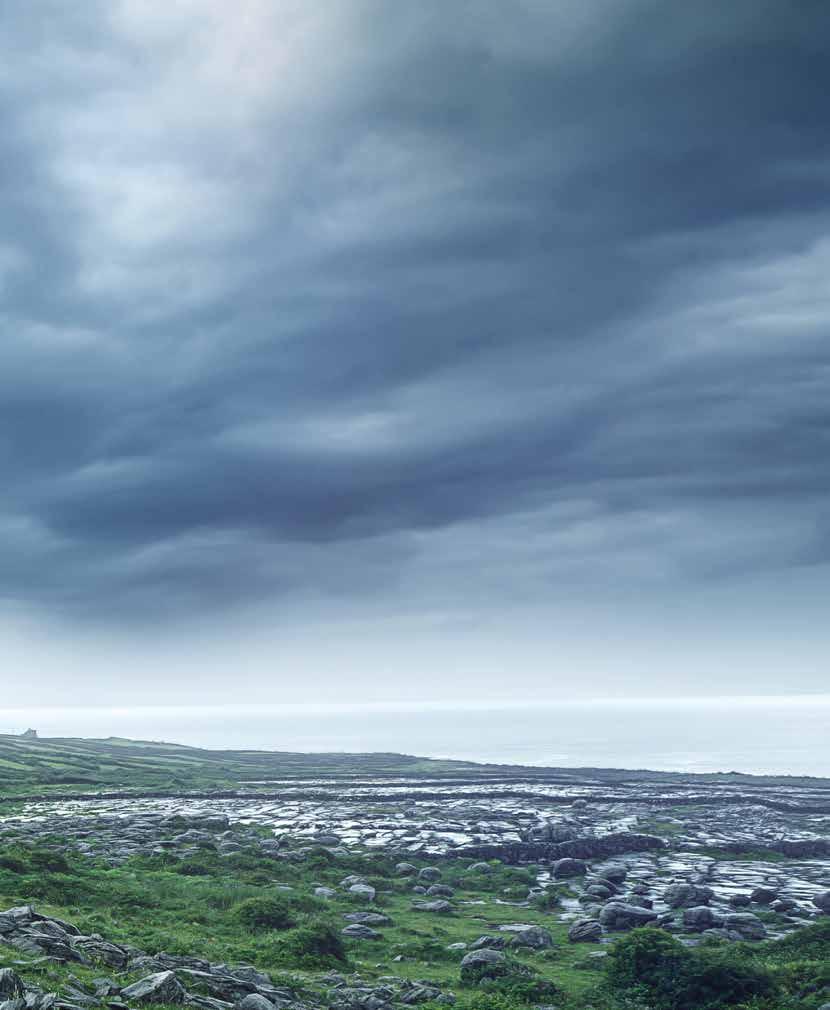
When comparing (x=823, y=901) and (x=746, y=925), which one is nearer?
(x=746, y=925)

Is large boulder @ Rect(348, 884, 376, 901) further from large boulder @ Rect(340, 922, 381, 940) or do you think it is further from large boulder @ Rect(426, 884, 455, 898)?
large boulder @ Rect(340, 922, 381, 940)

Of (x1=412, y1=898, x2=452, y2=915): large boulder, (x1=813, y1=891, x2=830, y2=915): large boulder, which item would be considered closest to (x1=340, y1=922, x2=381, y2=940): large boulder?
(x1=412, y1=898, x2=452, y2=915): large boulder

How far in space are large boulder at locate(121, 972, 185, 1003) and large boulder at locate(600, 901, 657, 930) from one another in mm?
27243

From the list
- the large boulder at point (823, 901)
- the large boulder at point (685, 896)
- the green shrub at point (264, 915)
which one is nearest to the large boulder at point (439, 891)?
the large boulder at point (685, 896)

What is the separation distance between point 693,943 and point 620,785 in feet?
328

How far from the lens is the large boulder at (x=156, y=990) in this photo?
20.0m

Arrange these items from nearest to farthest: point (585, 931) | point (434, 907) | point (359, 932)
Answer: point (359, 932), point (585, 931), point (434, 907)

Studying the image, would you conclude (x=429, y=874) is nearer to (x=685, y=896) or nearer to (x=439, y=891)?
(x=439, y=891)

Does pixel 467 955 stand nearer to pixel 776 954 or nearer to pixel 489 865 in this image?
pixel 776 954

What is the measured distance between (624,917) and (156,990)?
95.2 ft

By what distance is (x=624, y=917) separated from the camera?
1631 inches

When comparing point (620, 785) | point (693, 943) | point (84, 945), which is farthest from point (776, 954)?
point (620, 785)

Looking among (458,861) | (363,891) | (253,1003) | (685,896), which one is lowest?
(458,861)

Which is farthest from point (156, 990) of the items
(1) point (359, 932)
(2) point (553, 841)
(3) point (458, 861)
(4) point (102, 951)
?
(2) point (553, 841)
